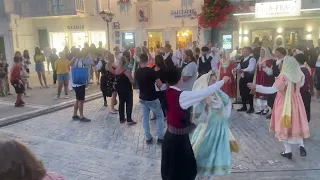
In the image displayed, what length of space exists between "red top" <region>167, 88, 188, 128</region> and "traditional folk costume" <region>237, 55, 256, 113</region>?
15.9ft

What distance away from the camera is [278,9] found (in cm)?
1409

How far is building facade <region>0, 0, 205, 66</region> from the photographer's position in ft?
65.9

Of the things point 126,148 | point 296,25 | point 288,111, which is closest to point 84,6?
point 296,25

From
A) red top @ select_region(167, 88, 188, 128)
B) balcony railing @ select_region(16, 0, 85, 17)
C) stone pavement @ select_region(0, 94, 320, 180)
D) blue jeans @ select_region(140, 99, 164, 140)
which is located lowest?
stone pavement @ select_region(0, 94, 320, 180)

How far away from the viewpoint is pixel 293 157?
17.9ft

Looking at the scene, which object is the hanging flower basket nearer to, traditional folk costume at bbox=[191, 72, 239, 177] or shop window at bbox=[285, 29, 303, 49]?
shop window at bbox=[285, 29, 303, 49]

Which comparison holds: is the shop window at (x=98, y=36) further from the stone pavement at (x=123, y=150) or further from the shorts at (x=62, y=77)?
the stone pavement at (x=123, y=150)

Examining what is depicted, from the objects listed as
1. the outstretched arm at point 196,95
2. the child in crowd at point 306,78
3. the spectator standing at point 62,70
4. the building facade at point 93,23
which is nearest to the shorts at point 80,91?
the spectator standing at point 62,70

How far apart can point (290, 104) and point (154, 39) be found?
16.4 metres

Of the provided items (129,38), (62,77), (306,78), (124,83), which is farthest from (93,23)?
(306,78)

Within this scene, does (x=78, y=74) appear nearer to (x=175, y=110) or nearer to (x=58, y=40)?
(x=175, y=110)

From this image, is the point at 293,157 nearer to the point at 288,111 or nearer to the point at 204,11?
the point at 288,111

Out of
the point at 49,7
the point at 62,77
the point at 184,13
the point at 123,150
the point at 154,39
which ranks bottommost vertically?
the point at 123,150

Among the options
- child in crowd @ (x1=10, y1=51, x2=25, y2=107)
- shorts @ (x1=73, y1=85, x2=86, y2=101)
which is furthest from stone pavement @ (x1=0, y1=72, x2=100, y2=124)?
shorts @ (x1=73, y1=85, x2=86, y2=101)
